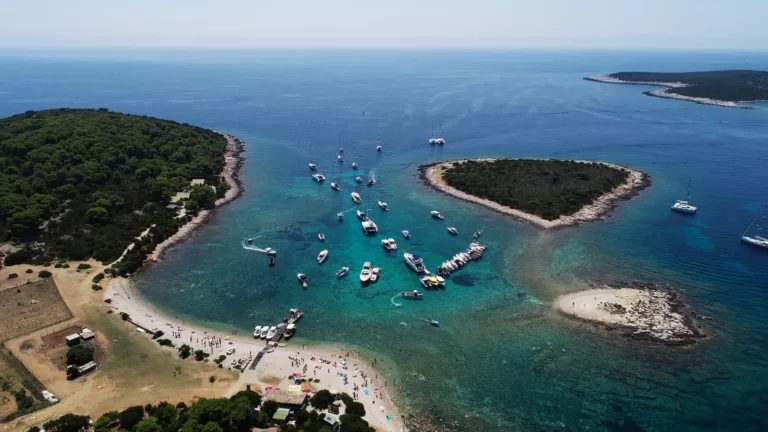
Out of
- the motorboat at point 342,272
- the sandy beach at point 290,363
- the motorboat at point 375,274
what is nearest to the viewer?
the sandy beach at point 290,363

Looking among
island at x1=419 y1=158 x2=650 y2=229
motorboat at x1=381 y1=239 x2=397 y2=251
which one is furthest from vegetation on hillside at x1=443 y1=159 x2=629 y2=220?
motorboat at x1=381 y1=239 x2=397 y2=251

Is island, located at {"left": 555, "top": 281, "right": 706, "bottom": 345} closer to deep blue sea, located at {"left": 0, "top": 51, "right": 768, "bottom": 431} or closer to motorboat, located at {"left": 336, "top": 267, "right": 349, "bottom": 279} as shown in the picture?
deep blue sea, located at {"left": 0, "top": 51, "right": 768, "bottom": 431}

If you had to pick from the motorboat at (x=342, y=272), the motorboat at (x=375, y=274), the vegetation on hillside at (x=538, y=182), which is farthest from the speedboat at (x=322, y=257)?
the vegetation on hillside at (x=538, y=182)

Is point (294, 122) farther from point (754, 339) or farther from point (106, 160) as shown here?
point (754, 339)

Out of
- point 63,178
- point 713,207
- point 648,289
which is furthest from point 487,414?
point 63,178

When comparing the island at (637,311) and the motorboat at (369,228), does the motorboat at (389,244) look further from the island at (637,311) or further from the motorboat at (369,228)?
the island at (637,311)
